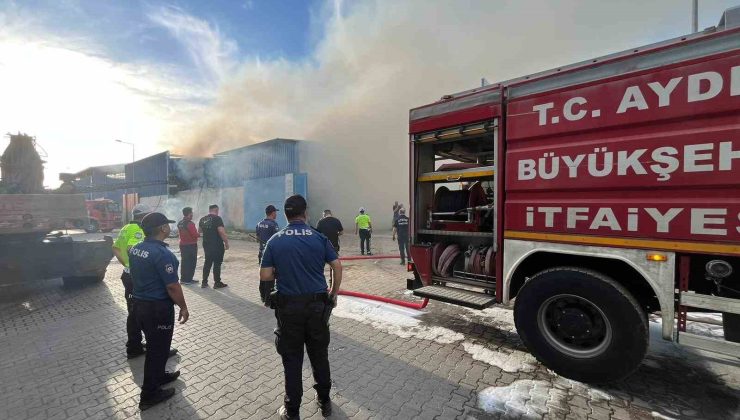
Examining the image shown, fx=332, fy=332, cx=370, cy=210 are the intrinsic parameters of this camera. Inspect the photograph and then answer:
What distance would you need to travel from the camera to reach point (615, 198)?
287 centimetres

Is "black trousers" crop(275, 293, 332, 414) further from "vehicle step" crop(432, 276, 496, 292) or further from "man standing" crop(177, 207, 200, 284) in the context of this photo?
"man standing" crop(177, 207, 200, 284)

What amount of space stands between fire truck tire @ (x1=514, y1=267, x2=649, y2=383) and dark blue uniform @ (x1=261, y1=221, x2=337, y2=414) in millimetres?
2044

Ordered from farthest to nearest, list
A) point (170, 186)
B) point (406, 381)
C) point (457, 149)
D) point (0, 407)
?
point (170, 186), point (457, 149), point (406, 381), point (0, 407)

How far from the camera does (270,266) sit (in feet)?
8.64

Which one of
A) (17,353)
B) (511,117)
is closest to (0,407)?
(17,353)

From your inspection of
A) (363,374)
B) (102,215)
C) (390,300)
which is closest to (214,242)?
(390,300)

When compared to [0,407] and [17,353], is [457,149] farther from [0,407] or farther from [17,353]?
[17,353]

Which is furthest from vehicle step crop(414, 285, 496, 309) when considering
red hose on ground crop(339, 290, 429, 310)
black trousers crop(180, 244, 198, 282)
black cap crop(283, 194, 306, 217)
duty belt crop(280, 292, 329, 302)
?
black trousers crop(180, 244, 198, 282)

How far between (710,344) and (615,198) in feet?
4.17

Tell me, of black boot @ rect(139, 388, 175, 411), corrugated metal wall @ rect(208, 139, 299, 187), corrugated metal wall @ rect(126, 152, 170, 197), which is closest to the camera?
black boot @ rect(139, 388, 175, 411)

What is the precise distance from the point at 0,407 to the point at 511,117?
537cm

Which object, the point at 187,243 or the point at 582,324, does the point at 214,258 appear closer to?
the point at 187,243

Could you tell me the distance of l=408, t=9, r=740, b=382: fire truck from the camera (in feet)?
8.17

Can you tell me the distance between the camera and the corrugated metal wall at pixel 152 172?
2627 cm
